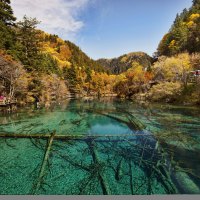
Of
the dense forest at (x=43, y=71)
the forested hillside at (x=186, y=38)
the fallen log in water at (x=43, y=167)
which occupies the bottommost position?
the fallen log in water at (x=43, y=167)

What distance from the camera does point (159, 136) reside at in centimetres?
1085

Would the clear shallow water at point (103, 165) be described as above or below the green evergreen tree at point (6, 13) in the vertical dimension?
below

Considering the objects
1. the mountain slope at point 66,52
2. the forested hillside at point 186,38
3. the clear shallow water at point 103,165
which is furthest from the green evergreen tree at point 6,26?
the mountain slope at point 66,52

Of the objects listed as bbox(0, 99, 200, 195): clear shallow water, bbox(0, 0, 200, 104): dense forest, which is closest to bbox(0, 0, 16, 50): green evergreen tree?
bbox(0, 0, 200, 104): dense forest

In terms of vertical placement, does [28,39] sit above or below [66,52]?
below

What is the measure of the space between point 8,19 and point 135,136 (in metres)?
28.6

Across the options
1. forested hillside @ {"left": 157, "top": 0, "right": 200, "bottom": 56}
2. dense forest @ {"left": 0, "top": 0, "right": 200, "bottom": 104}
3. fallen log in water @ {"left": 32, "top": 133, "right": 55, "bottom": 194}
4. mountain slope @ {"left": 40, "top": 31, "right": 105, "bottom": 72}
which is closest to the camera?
fallen log in water @ {"left": 32, "top": 133, "right": 55, "bottom": 194}

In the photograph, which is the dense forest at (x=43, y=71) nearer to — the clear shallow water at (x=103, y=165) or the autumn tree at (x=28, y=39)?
the autumn tree at (x=28, y=39)

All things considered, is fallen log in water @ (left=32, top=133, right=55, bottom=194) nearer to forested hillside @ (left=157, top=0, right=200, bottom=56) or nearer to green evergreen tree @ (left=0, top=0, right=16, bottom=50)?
green evergreen tree @ (left=0, top=0, right=16, bottom=50)

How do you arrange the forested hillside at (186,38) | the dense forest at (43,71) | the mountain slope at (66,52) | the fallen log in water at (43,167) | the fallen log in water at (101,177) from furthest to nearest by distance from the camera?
the mountain slope at (66,52)
the forested hillside at (186,38)
the dense forest at (43,71)
the fallen log in water at (43,167)
the fallen log in water at (101,177)

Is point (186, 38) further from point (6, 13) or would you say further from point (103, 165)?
point (103, 165)

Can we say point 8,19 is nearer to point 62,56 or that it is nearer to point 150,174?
point 150,174

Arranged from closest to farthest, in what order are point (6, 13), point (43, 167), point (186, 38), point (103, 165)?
point (43, 167) → point (103, 165) → point (6, 13) → point (186, 38)

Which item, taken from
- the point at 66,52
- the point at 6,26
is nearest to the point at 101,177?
the point at 6,26
